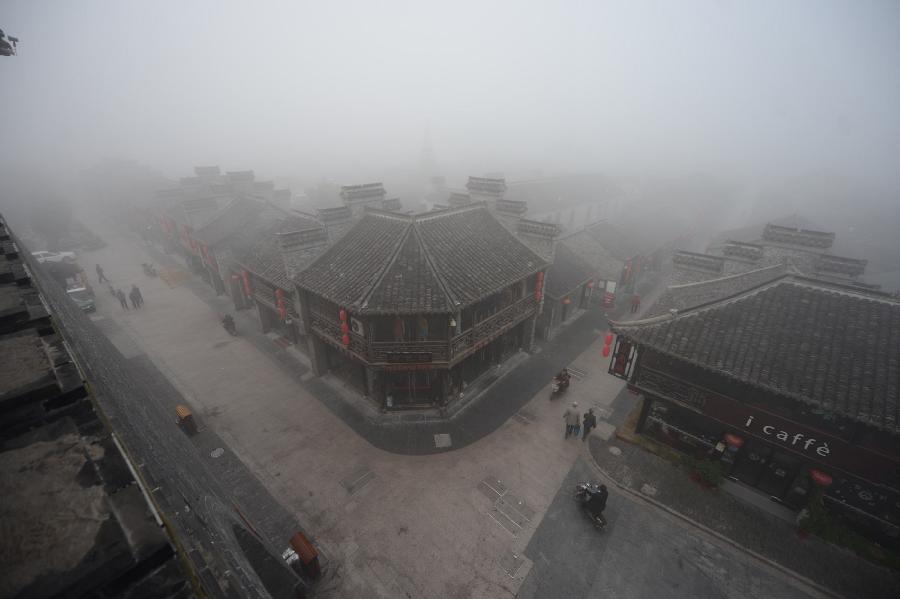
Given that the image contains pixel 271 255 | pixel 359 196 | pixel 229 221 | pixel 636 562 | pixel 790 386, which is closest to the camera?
pixel 790 386

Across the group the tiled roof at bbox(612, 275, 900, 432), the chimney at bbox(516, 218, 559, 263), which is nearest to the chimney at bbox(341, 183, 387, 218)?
the chimney at bbox(516, 218, 559, 263)

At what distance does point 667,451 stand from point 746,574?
5.12 metres

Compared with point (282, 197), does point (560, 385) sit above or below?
below

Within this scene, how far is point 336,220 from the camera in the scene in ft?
74.7

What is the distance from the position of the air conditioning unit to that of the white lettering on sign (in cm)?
1636

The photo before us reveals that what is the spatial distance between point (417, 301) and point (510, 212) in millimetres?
11297

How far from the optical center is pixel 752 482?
53.7 ft

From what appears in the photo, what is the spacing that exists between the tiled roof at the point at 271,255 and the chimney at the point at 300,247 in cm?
122

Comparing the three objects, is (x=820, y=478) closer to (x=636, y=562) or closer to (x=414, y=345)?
(x=636, y=562)

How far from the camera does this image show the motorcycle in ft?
48.5

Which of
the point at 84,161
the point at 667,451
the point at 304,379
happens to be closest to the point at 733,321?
the point at 667,451

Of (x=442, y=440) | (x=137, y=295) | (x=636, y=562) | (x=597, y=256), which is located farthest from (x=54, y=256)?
(x=636, y=562)

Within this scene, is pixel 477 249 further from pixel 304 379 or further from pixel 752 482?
pixel 752 482

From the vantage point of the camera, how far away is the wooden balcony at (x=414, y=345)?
18.1 m
